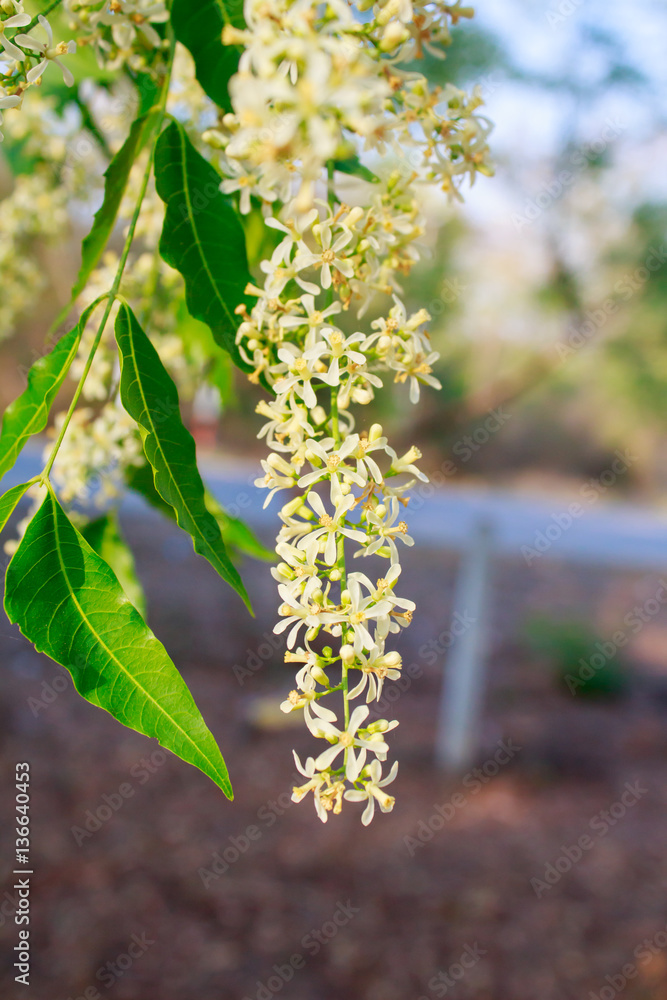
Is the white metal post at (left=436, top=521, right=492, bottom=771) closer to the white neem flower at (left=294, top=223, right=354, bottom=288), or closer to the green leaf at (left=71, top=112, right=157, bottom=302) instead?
the green leaf at (left=71, top=112, right=157, bottom=302)

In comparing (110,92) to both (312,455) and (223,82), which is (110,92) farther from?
(312,455)

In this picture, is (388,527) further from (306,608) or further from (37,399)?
(37,399)

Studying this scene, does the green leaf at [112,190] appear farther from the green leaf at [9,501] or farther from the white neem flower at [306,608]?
the white neem flower at [306,608]

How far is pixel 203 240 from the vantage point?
0.78m

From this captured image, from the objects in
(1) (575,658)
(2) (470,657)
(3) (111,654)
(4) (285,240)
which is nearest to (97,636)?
(3) (111,654)

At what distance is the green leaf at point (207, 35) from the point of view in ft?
2.54

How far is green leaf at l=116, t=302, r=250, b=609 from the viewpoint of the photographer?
690 millimetres

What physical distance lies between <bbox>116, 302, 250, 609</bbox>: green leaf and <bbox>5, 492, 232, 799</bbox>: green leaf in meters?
0.09

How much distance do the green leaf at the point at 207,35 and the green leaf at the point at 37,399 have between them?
251 millimetres

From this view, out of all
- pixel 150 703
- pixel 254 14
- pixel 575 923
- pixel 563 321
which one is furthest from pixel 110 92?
pixel 563 321

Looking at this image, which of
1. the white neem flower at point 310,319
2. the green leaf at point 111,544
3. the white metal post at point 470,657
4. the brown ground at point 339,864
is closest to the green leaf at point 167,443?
the white neem flower at point 310,319

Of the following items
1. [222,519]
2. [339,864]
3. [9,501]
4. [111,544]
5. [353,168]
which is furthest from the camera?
[339,864]

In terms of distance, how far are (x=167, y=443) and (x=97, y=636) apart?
0.60ft

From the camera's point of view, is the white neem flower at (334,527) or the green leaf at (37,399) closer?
the white neem flower at (334,527)
